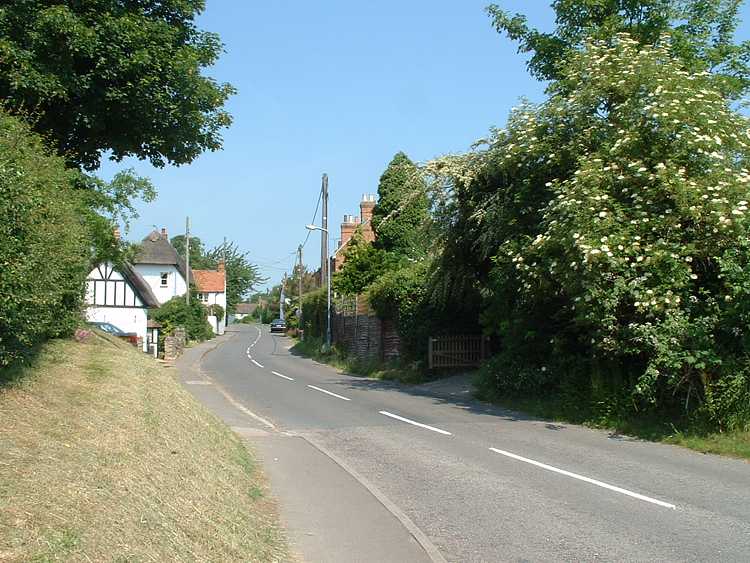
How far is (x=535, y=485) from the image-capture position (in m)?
9.55

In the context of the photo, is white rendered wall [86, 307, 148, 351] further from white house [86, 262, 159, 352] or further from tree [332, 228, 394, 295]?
tree [332, 228, 394, 295]

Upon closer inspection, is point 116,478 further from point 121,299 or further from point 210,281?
point 210,281

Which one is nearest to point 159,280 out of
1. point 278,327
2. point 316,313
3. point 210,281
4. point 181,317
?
point 181,317

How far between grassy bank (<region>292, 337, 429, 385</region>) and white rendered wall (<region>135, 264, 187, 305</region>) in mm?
27846

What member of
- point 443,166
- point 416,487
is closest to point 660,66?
point 443,166

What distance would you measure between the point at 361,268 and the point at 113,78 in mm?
28865

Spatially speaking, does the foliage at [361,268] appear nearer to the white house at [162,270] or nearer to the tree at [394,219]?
the tree at [394,219]

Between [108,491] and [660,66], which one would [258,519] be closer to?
[108,491]

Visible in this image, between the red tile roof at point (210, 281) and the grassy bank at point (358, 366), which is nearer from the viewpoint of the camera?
the grassy bank at point (358, 366)

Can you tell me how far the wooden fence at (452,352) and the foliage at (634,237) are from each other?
866cm

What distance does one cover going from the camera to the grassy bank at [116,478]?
4684 mm

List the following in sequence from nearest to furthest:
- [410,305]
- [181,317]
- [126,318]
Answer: [410,305], [126,318], [181,317]

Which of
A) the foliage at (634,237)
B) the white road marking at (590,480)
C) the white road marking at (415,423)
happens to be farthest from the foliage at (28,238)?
the foliage at (634,237)

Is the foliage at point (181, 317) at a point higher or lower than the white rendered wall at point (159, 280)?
lower
